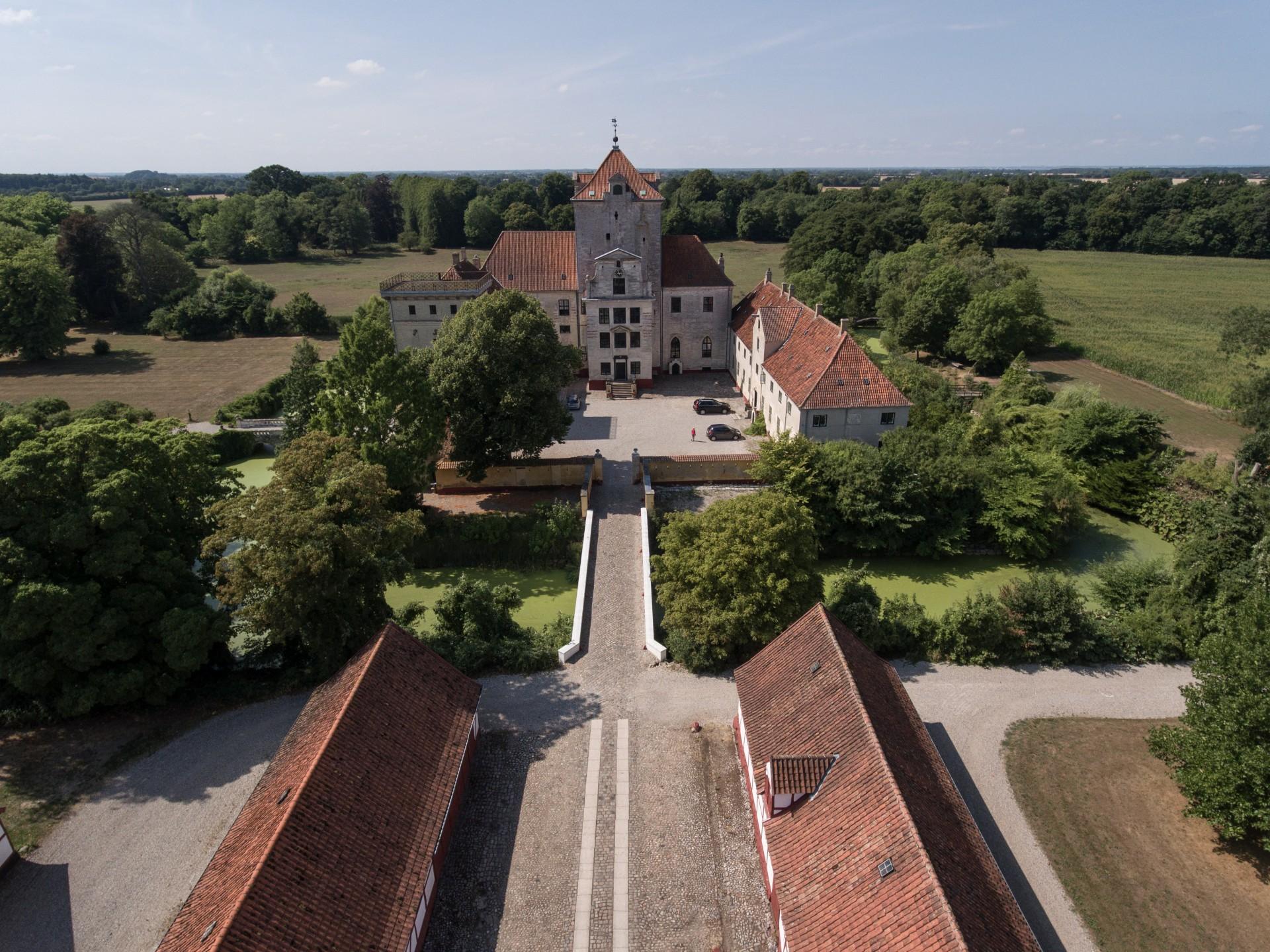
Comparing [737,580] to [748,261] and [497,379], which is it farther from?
[748,261]

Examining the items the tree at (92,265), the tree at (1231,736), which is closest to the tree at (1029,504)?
the tree at (1231,736)

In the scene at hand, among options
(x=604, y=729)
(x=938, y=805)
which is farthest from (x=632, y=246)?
(x=938, y=805)

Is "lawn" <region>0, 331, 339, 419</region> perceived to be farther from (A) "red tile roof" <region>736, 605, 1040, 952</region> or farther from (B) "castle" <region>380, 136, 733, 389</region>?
(A) "red tile roof" <region>736, 605, 1040, 952</region>

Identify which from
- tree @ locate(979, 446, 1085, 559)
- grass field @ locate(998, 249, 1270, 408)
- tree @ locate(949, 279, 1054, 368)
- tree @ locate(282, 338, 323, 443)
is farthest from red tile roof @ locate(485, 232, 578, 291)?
grass field @ locate(998, 249, 1270, 408)

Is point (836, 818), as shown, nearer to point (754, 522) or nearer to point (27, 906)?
point (754, 522)

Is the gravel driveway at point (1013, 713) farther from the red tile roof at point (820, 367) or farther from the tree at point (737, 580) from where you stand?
the red tile roof at point (820, 367)

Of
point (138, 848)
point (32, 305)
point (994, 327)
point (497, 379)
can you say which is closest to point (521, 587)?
point (497, 379)
